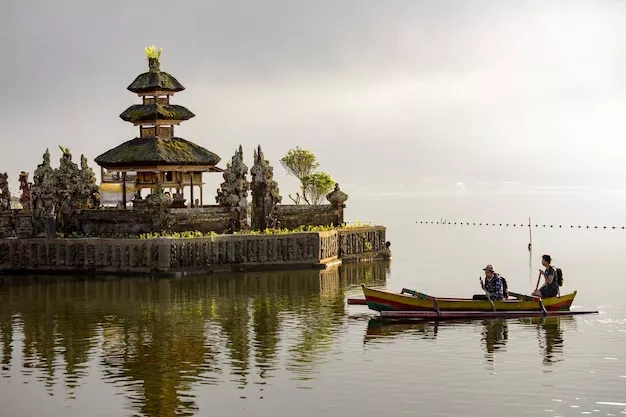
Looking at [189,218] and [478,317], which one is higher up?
[189,218]

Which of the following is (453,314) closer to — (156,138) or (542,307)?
(542,307)

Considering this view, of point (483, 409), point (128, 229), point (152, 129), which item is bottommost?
point (483, 409)

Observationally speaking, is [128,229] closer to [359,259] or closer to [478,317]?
[359,259]

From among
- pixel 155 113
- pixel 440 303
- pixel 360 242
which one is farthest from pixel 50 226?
pixel 440 303

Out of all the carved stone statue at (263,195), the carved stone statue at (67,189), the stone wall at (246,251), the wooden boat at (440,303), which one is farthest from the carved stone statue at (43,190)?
the wooden boat at (440,303)

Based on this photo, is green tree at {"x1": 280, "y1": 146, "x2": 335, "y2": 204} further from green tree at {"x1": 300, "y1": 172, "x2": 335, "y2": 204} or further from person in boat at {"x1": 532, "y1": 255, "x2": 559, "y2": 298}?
person in boat at {"x1": 532, "y1": 255, "x2": 559, "y2": 298}

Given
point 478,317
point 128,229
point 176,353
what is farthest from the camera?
point 128,229

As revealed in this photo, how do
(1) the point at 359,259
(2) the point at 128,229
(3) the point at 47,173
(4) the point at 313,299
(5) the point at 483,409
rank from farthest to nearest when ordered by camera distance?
(1) the point at 359,259 < (3) the point at 47,173 < (2) the point at 128,229 < (4) the point at 313,299 < (5) the point at 483,409

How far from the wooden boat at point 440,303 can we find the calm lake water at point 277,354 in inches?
27.4

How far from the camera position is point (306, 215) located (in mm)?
77312

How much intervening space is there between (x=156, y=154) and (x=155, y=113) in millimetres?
3879

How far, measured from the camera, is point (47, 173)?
74.6 meters

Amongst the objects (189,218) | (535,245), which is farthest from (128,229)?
(535,245)

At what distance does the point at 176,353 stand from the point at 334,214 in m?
38.6
